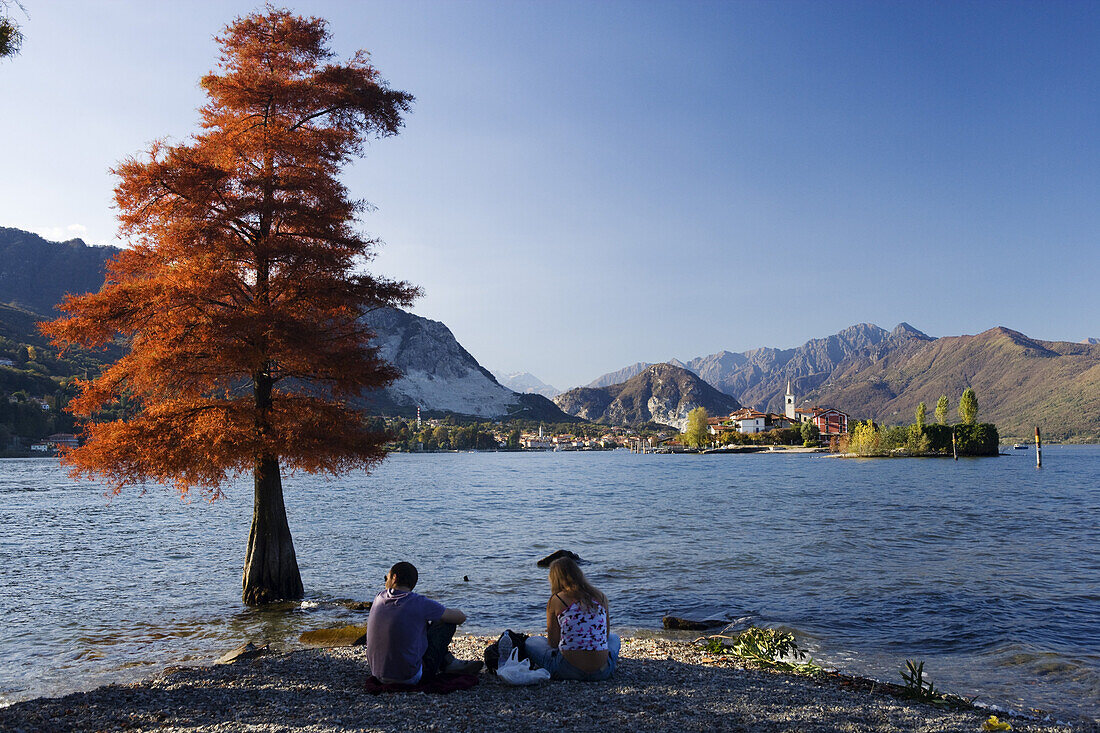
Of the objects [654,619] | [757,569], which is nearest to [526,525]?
[757,569]

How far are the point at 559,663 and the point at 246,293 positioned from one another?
11.5m

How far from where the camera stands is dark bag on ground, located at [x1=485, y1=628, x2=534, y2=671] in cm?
943

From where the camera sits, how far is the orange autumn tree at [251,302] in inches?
574

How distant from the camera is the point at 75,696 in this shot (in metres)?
9.04

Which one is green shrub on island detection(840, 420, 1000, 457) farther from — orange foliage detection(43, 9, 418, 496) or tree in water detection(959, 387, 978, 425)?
orange foliage detection(43, 9, 418, 496)

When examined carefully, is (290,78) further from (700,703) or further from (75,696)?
(700,703)

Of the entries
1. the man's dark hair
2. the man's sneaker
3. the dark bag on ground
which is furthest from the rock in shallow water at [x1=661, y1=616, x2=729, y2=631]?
the man's dark hair

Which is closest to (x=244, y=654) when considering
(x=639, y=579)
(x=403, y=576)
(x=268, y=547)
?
(x=403, y=576)

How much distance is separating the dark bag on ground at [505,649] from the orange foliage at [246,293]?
785 centimetres

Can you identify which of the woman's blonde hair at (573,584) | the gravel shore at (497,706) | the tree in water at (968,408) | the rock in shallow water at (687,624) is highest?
the tree in water at (968,408)

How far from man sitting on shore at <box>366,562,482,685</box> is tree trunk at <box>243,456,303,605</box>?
890cm

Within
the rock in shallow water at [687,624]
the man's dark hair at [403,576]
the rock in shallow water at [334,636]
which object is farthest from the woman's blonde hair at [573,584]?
the rock in shallow water at [687,624]

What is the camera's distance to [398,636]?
28.5 feet

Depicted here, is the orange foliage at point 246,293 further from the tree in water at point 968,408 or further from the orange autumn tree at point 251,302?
the tree in water at point 968,408
